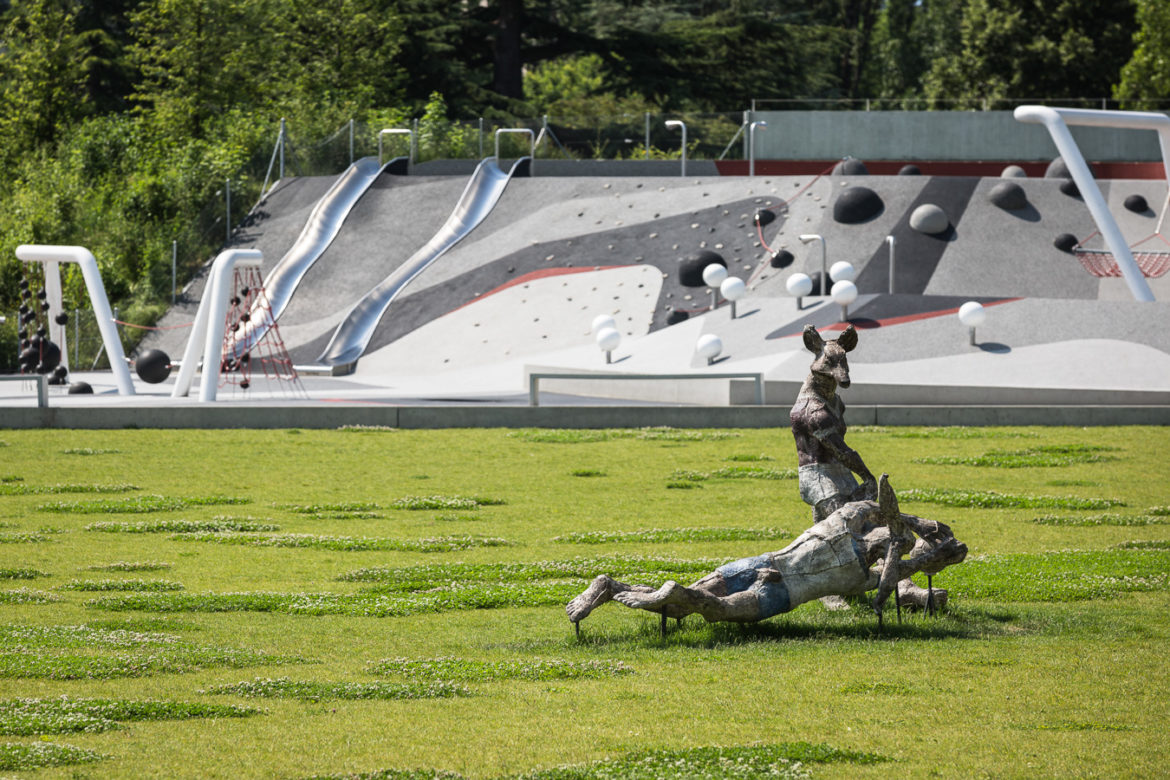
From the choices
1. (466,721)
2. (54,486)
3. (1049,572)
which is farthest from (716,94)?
(466,721)

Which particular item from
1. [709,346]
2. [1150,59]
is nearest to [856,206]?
[709,346]

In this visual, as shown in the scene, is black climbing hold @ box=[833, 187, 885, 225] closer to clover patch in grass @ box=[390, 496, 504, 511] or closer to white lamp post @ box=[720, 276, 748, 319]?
white lamp post @ box=[720, 276, 748, 319]

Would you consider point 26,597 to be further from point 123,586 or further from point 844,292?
point 844,292

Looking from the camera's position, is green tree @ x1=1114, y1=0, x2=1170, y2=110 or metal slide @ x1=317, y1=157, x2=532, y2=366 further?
green tree @ x1=1114, y1=0, x2=1170, y2=110

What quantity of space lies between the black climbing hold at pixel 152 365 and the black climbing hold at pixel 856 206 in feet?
54.7

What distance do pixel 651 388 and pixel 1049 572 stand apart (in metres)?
16.2

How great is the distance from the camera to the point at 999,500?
15.0 m

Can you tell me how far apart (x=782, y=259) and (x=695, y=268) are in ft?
6.84

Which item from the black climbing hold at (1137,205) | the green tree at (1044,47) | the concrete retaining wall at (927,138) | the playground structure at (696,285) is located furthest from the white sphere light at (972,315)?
the green tree at (1044,47)

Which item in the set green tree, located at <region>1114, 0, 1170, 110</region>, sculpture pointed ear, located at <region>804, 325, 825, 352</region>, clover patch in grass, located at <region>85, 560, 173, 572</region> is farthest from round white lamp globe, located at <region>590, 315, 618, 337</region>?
green tree, located at <region>1114, 0, 1170, 110</region>

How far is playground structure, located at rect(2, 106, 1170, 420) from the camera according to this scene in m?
25.8

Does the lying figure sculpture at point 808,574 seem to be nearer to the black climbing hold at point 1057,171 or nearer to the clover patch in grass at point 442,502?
the clover patch in grass at point 442,502

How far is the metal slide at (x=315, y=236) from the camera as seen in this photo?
37.2 m

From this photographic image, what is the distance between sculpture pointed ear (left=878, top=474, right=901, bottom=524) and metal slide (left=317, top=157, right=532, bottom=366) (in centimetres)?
2652
